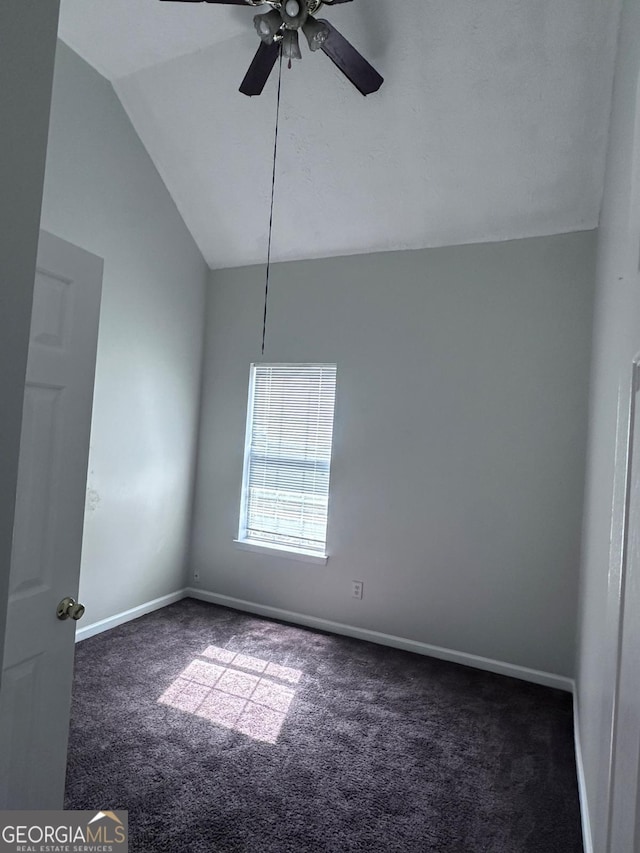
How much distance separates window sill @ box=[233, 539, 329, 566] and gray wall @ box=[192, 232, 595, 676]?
54 mm

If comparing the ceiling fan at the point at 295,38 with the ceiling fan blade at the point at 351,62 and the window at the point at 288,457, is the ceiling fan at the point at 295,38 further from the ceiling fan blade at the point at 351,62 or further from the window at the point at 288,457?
the window at the point at 288,457

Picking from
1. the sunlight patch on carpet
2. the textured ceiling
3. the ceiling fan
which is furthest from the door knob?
the textured ceiling

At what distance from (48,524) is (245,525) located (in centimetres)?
264

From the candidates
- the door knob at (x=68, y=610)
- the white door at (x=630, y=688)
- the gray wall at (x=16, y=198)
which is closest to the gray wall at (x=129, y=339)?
the door knob at (x=68, y=610)

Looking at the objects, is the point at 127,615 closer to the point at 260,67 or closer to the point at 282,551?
the point at 282,551

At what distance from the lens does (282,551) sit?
12.5 ft

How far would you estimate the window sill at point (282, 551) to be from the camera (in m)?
3.69

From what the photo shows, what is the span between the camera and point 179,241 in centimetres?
389

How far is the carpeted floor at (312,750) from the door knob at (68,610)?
0.88 metres

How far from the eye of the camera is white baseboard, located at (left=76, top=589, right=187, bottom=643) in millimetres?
3260

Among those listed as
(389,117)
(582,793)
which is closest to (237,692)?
(582,793)

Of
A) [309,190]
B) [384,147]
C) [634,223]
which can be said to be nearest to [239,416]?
[309,190]

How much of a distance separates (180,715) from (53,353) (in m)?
1.94

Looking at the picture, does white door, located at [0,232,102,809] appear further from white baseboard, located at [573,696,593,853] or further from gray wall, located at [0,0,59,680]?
white baseboard, located at [573,696,593,853]
